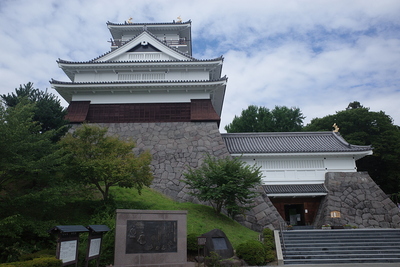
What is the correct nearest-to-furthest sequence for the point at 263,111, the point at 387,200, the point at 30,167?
the point at 30,167 < the point at 387,200 < the point at 263,111

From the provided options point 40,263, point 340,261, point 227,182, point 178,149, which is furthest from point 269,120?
point 40,263

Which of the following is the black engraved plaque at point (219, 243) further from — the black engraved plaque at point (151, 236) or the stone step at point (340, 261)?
the stone step at point (340, 261)

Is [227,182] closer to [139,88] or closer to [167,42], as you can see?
[139,88]

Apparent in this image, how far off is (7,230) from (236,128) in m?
34.4

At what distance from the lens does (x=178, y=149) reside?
2002 centimetres

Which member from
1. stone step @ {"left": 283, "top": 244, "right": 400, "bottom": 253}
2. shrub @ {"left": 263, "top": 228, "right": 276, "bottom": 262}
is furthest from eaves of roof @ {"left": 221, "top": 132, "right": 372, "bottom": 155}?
stone step @ {"left": 283, "top": 244, "right": 400, "bottom": 253}

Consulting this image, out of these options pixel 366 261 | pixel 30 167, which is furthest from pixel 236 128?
pixel 30 167

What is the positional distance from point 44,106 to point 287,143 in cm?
1603

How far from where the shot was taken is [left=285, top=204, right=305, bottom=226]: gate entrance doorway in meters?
20.7

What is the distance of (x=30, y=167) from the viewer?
32.4 ft

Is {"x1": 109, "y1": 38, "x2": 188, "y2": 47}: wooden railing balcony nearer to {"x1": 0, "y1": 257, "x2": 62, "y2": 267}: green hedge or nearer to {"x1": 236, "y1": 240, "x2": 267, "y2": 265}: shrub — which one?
{"x1": 236, "y1": 240, "x2": 267, "y2": 265}: shrub

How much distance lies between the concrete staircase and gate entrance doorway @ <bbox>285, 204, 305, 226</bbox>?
611 cm

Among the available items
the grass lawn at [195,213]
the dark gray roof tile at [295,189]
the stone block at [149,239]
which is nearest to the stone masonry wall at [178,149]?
the dark gray roof tile at [295,189]

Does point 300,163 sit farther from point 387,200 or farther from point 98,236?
point 98,236
